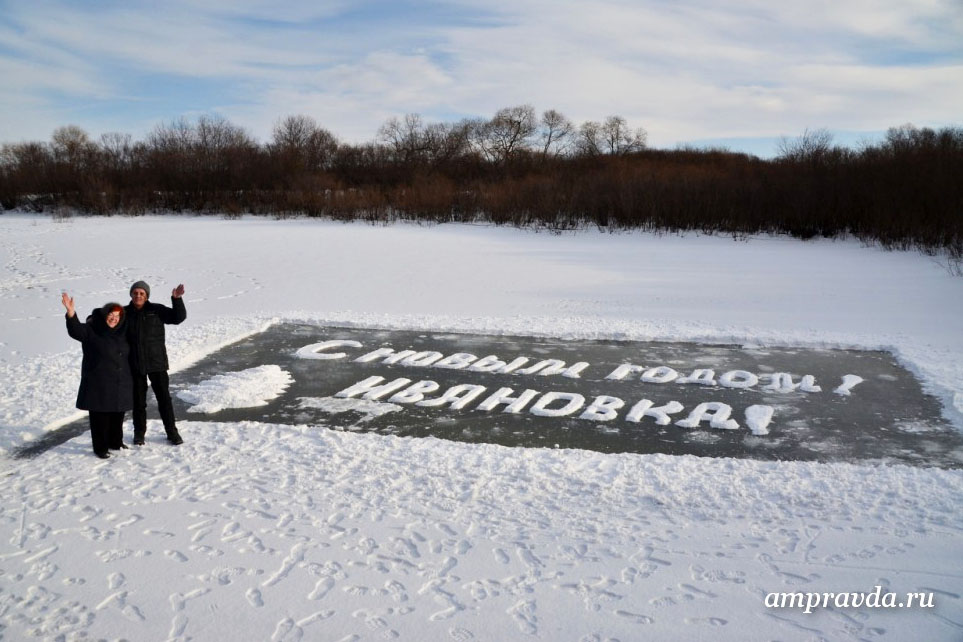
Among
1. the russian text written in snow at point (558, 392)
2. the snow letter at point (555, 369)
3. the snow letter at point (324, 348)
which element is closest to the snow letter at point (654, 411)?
the russian text written in snow at point (558, 392)

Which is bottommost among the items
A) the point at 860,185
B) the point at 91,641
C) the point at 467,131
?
the point at 91,641

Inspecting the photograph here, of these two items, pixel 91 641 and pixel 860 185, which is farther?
pixel 860 185

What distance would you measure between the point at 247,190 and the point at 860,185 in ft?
103

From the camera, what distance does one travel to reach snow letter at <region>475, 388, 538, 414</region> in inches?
295

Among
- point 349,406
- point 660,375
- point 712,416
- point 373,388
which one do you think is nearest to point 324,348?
point 373,388

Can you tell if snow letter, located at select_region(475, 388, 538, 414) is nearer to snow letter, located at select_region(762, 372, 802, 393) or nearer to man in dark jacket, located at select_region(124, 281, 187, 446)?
snow letter, located at select_region(762, 372, 802, 393)

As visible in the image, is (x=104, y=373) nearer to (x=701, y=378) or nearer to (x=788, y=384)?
(x=701, y=378)

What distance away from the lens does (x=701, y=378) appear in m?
8.50

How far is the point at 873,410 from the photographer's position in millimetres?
7430

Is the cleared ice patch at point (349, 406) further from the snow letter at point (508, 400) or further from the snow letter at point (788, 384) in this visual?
the snow letter at point (788, 384)

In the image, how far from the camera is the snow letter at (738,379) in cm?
827

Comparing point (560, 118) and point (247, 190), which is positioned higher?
point (560, 118)

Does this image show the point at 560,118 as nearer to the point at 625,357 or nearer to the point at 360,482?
the point at 625,357

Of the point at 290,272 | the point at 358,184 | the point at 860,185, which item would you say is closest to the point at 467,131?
the point at 358,184
